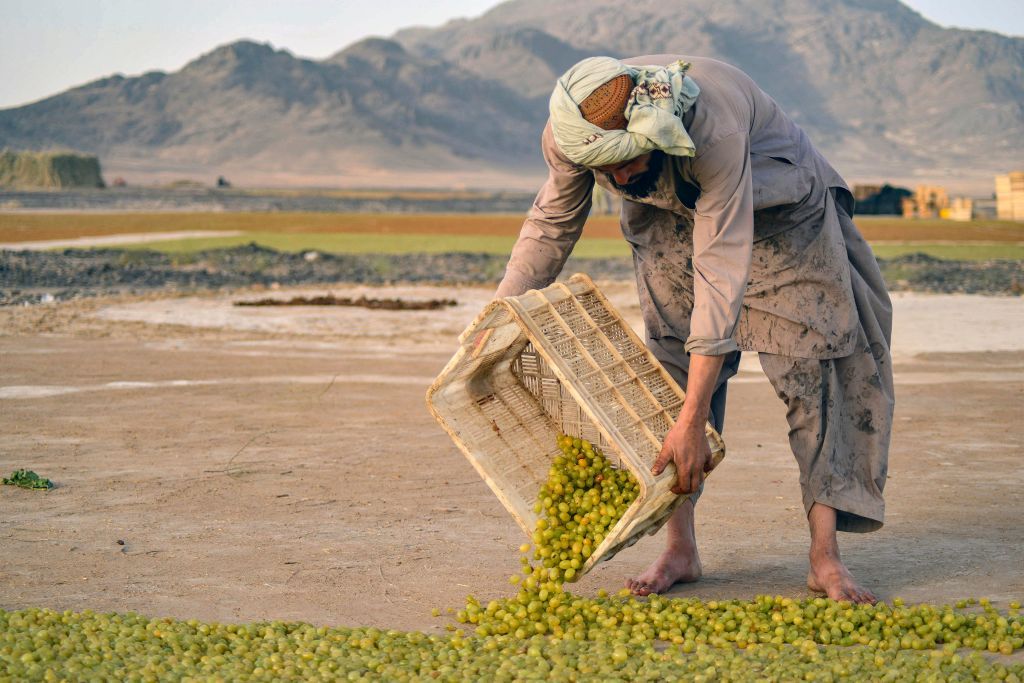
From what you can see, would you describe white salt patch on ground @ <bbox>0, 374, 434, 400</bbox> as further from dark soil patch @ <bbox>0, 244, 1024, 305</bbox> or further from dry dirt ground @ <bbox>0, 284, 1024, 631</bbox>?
dark soil patch @ <bbox>0, 244, 1024, 305</bbox>

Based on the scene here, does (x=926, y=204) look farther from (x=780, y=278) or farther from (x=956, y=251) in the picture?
(x=780, y=278)

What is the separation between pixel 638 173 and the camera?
400 centimetres

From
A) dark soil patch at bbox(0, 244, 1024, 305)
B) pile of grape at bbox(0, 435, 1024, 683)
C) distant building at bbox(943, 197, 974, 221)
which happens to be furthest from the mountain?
pile of grape at bbox(0, 435, 1024, 683)

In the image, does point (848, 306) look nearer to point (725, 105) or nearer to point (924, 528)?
point (725, 105)

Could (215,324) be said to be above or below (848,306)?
below

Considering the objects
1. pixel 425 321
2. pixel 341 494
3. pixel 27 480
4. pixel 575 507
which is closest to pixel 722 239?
pixel 575 507

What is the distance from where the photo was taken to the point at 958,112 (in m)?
168

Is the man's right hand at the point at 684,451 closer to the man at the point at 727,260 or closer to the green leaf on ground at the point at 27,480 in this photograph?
the man at the point at 727,260

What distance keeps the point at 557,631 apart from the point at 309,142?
134207mm

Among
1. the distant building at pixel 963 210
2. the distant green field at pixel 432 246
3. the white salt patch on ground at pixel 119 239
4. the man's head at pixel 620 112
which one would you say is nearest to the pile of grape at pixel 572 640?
the man's head at pixel 620 112

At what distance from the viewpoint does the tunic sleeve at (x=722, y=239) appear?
3924 millimetres

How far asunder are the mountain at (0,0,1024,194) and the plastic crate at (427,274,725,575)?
110 metres

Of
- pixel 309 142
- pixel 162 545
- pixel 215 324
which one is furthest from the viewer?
pixel 309 142

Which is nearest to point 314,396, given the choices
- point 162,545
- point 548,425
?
point 162,545
